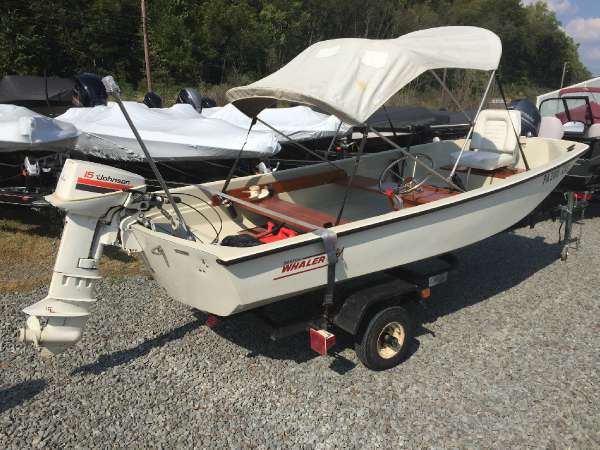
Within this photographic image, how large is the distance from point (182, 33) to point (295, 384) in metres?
25.6

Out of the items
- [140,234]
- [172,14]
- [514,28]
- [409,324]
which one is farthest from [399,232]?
[514,28]

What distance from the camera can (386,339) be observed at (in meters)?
3.86

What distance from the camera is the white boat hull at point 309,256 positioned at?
3.11 m

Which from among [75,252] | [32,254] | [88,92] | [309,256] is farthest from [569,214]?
[88,92]

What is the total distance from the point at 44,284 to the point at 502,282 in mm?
4684

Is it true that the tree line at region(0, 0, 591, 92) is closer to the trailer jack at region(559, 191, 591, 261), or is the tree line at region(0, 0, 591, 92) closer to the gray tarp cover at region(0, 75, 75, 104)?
the gray tarp cover at region(0, 75, 75, 104)

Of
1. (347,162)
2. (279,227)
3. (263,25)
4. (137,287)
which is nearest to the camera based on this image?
(279,227)

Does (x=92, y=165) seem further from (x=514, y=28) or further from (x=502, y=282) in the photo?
(x=514, y=28)

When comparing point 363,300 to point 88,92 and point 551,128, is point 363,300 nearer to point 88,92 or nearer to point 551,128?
point 551,128

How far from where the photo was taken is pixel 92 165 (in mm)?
3236

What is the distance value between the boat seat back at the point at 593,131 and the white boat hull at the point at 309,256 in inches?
181

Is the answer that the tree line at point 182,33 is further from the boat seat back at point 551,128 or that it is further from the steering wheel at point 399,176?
the boat seat back at point 551,128

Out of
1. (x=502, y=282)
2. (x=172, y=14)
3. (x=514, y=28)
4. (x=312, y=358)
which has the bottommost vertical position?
(x=312, y=358)

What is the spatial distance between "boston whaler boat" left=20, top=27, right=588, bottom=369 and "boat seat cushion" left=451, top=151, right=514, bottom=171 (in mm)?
553
